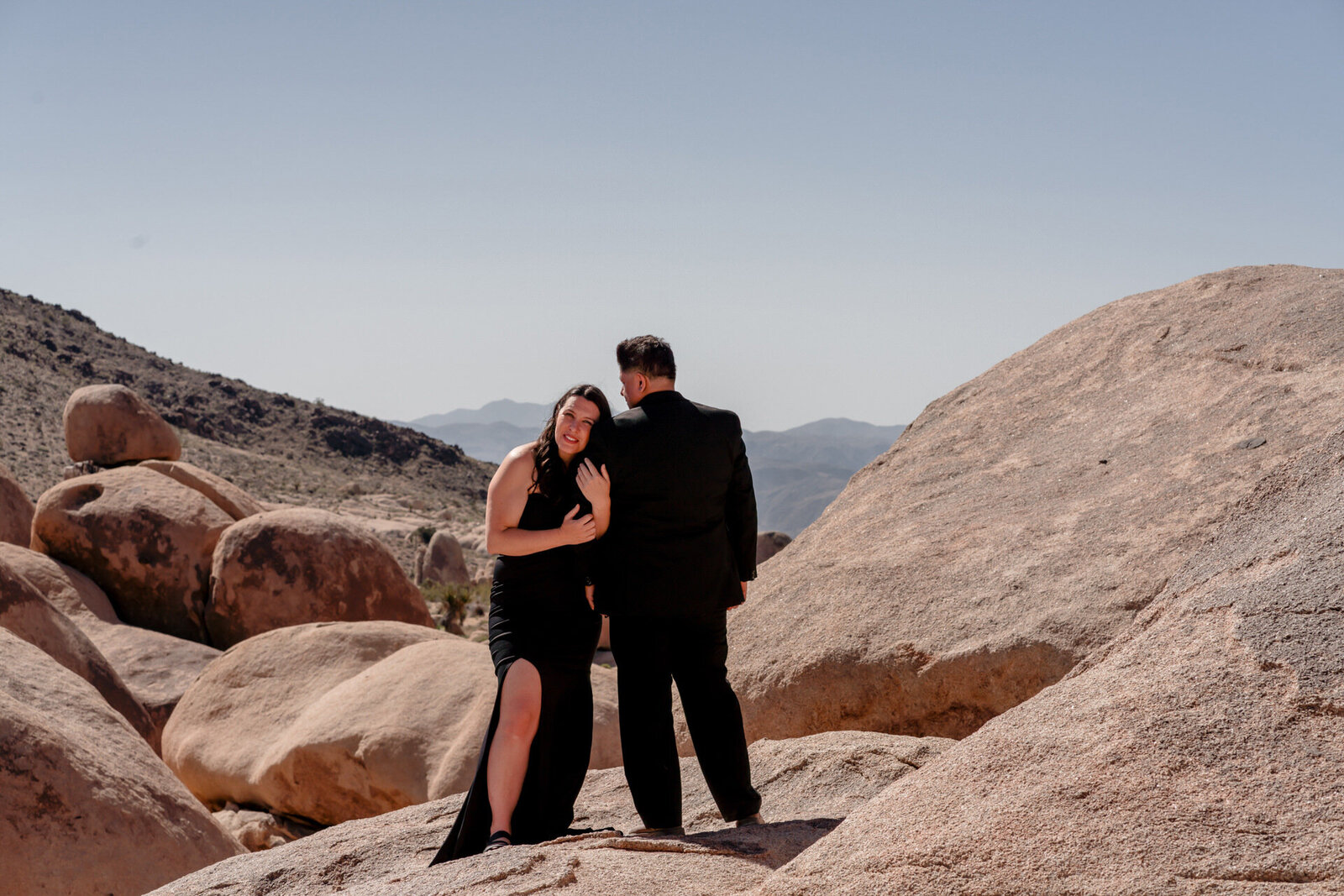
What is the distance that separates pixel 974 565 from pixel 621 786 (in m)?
2.14

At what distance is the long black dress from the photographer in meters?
4.14

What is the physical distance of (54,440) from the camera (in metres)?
32.5

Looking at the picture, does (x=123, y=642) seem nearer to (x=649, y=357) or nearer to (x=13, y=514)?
(x=13, y=514)

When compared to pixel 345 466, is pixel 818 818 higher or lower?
lower

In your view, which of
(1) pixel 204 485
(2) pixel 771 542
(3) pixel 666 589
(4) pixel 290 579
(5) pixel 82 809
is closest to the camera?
(3) pixel 666 589

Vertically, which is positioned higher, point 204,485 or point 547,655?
point 204,485

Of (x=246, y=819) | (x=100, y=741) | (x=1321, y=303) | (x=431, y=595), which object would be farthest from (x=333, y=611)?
(x=431, y=595)

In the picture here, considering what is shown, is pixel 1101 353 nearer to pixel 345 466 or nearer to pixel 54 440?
pixel 54 440

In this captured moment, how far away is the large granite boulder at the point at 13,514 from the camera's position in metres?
13.5

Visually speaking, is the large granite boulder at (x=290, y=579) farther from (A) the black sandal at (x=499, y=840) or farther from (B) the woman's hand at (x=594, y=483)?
(B) the woman's hand at (x=594, y=483)

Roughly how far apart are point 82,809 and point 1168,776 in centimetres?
472

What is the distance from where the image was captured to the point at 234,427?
50.1m

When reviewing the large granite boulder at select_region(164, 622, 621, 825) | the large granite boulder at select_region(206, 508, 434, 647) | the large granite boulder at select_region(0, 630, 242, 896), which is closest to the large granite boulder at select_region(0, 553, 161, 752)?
the large granite boulder at select_region(164, 622, 621, 825)

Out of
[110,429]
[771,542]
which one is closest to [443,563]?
[771,542]
